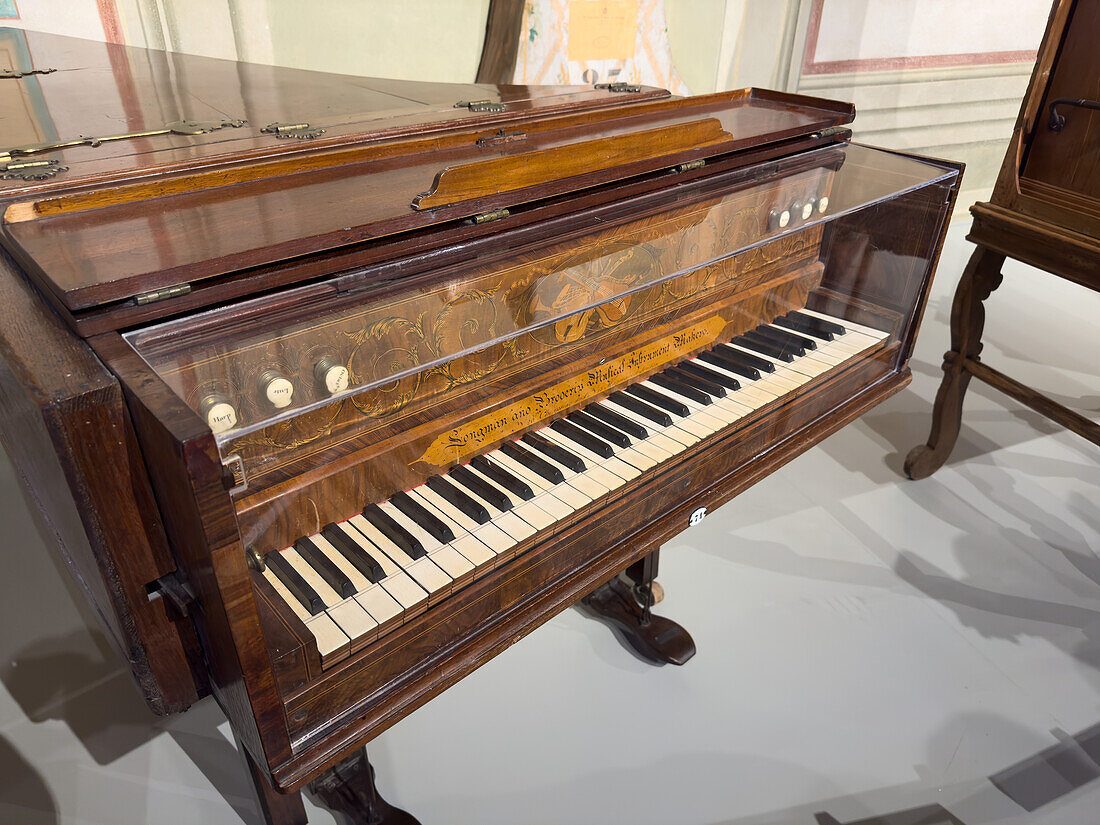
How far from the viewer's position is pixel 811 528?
2588mm

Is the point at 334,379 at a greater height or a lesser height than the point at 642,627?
greater

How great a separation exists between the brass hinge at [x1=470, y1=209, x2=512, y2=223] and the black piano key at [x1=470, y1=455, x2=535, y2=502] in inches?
16.1

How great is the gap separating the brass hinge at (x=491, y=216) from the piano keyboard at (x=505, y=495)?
0.40 m

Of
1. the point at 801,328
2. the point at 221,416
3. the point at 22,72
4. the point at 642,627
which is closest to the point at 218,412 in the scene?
the point at 221,416

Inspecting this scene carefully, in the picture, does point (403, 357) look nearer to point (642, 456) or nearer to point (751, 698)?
point (642, 456)

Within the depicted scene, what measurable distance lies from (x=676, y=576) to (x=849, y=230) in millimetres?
1182

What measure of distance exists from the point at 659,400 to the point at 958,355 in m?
1.73

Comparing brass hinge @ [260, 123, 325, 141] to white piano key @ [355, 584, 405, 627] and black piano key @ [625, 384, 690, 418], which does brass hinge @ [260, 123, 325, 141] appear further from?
white piano key @ [355, 584, 405, 627]

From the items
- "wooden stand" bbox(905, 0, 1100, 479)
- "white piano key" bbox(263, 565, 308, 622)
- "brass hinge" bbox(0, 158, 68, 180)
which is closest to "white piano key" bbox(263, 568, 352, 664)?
"white piano key" bbox(263, 565, 308, 622)

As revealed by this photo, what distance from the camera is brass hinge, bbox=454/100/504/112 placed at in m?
1.89

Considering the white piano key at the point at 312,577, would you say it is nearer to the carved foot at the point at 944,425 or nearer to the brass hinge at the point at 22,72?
the brass hinge at the point at 22,72

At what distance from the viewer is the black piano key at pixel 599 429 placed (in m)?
1.40

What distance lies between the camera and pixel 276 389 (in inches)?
38.0

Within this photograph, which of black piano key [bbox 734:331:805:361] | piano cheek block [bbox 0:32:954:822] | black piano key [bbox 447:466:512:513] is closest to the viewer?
piano cheek block [bbox 0:32:954:822]
